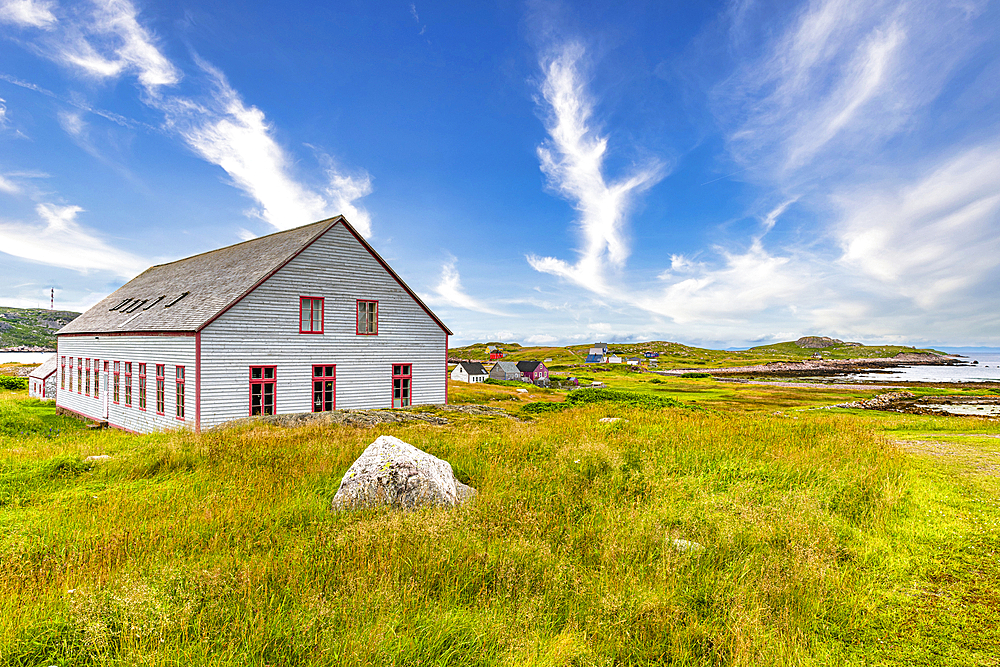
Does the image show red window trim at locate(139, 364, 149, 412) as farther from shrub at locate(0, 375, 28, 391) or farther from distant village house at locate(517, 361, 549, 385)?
distant village house at locate(517, 361, 549, 385)

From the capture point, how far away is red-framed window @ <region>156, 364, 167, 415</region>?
2433 cm

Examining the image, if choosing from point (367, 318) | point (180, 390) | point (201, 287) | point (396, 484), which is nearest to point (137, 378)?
point (180, 390)

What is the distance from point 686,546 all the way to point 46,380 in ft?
180

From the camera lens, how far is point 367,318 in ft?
92.7

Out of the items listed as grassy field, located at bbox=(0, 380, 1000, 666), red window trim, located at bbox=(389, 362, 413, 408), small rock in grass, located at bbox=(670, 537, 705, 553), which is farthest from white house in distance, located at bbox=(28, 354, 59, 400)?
small rock in grass, located at bbox=(670, 537, 705, 553)

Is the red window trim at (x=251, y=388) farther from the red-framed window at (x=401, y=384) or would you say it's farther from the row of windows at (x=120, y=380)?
the red-framed window at (x=401, y=384)

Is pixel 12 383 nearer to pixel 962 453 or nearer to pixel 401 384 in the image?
pixel 401 384

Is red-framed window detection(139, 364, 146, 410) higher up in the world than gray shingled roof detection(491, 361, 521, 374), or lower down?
higher up

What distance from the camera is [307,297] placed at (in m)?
26.2

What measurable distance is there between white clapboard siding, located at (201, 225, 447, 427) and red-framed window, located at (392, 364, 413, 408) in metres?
0.35

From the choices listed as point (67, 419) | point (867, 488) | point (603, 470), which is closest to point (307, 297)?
point (67, 419)

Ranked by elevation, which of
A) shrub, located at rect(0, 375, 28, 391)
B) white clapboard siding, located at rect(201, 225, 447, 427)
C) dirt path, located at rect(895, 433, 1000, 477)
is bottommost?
shrub, located at rect(0, 375, 28, 391)

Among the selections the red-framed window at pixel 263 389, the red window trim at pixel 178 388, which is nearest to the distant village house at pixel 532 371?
the red-framed window at pixel 263 389

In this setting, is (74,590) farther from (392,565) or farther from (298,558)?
(392,565)
